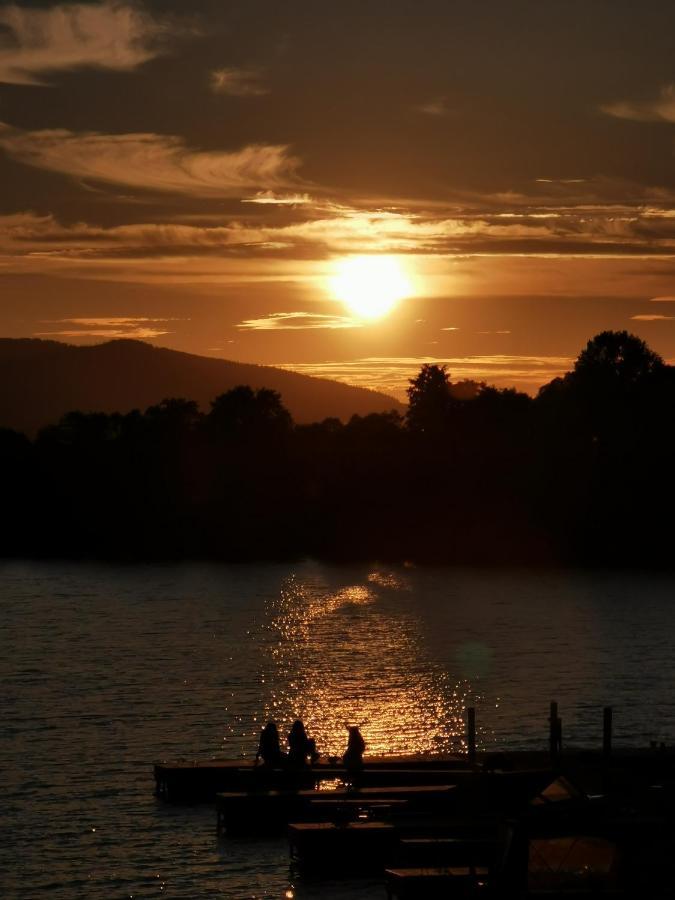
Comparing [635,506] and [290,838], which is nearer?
[290,838]

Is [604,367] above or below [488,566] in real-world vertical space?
above


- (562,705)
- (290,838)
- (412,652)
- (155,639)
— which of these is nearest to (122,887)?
(290,838)

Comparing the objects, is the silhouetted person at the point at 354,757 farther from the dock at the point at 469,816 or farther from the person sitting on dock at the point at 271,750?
the person sitting on dock at the point at 271,750

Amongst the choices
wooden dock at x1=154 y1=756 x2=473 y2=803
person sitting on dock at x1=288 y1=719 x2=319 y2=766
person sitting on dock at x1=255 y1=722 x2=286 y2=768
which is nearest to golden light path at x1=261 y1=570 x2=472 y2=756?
wooden dock at x1=154 y1=756 x2=473 y2=803

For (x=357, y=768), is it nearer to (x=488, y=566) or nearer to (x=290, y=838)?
(x=290, y=838)

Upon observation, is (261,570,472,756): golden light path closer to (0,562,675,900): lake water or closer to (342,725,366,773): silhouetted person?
(0,562,675,900): lake water

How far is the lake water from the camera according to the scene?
4859cm

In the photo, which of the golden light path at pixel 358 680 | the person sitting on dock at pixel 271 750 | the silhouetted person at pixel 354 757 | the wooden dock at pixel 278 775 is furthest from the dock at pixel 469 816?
the golden light path at pixel 358 680

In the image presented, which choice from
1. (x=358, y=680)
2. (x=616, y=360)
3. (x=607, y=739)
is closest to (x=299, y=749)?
(x=607, y=739)

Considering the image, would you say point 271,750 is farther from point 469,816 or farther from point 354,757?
point 469,816

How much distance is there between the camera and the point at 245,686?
87.6m

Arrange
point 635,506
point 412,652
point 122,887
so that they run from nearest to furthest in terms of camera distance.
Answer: point 122,887 → point 412,652 → point 635,506

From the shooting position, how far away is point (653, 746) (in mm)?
57531

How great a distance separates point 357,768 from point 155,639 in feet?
205
